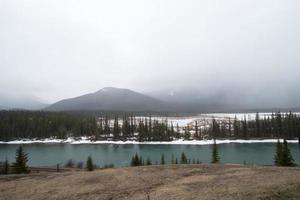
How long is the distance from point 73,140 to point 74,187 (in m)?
136

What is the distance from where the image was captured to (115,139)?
154 meters

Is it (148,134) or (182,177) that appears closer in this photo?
(182,177)

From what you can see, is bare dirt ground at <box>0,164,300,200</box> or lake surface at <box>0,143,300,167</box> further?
lake surface at <box>0,143,300,167</box>

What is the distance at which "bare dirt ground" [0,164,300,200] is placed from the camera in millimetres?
16078

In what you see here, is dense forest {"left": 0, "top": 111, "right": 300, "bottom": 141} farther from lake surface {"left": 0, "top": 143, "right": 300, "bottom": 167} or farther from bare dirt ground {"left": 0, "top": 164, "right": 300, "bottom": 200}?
bare dirt ground {"left": 0, "top": 164, "right": 300, "bottom": 200}

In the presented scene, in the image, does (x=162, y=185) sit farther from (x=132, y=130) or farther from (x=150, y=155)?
(x=132, y=130)

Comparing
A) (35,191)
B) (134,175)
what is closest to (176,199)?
(134,175)

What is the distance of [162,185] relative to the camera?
1967cm

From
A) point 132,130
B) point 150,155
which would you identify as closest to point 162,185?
point 150,155

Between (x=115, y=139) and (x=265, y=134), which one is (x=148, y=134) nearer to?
(x=115, y=139)

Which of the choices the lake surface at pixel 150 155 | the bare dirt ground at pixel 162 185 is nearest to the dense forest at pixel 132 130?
the lake surface at pixel 150 155

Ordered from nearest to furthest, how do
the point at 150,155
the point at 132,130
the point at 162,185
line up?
the point at 162,185 < the point at 150,155 < the point at 132,130

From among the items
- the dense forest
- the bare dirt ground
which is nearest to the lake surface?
the dense forest

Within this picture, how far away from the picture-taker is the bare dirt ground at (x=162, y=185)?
1608 centimetres
